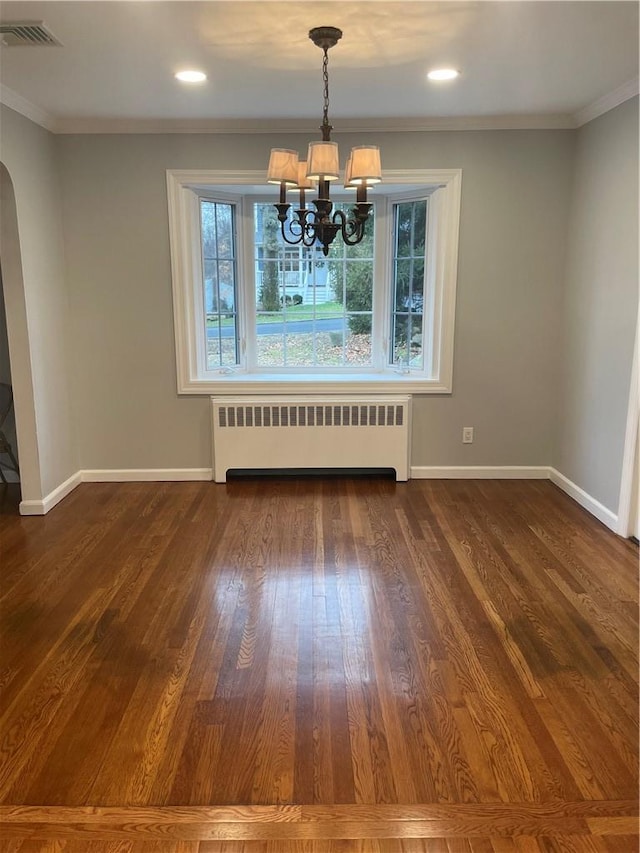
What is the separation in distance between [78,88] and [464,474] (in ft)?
12.0

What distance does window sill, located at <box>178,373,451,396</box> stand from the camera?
15.4 feet

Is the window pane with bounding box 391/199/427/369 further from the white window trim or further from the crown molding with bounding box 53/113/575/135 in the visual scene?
the crown molding with bounding box 53/113/575/135

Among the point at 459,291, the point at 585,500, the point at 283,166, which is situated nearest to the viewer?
the point at 283,166

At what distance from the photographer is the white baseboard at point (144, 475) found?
4789 millimetres

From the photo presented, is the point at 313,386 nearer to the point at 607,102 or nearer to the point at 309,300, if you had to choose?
the point at 309,300

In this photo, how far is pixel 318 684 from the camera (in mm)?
2373

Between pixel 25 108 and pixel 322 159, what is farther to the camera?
pixel 25 108

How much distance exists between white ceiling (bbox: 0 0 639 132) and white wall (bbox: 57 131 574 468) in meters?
0.20

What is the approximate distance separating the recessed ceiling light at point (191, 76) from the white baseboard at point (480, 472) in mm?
2995

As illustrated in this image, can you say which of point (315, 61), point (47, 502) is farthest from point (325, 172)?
point (47, 502)

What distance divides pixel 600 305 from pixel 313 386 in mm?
2060

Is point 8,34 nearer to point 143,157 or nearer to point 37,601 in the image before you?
point 143,157

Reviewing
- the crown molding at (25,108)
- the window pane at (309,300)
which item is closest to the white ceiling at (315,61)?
the crown molding at (25,108)

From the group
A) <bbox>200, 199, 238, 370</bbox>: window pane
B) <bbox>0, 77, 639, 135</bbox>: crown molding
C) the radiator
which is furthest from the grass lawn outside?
<bbox>0, 77, 639, 135</bbox>: crown molding
